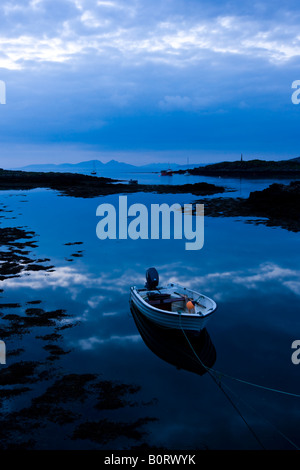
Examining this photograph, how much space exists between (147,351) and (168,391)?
8.22 feet

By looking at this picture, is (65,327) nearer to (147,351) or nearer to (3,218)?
(147,351)

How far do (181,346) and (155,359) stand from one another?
4.15 ft

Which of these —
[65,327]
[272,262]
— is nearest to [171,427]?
[65,327]

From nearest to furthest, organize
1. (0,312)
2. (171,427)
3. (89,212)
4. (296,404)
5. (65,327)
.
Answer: (171,427) → (296,404) → (65,327) → (0,312) → (89,212)

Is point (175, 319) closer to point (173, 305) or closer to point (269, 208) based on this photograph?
point (173, 305)

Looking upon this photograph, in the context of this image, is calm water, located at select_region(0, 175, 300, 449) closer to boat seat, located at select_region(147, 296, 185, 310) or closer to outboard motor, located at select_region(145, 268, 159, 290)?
boat seat, located at select_region(147, 296, 185, 310)

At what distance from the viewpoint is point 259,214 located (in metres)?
47.6

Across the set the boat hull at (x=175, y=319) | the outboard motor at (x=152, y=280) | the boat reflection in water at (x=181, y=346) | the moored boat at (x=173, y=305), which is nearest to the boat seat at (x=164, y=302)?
the moored boat at (x=173, y=305)

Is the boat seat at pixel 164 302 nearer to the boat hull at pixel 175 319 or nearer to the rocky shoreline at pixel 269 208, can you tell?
the boat hull at pixel 175 319

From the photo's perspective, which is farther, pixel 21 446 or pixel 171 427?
pixel 171 427

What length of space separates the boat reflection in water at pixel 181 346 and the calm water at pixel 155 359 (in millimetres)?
86

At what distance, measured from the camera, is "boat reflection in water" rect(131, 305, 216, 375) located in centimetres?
1163

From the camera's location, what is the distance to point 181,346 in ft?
41.2

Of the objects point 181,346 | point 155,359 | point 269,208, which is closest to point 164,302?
point 181,346
